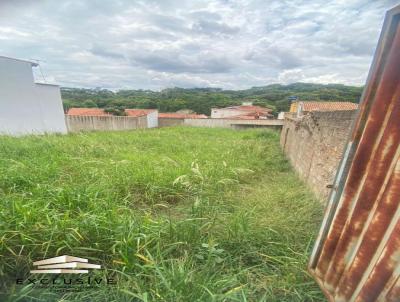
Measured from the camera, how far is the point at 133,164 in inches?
162

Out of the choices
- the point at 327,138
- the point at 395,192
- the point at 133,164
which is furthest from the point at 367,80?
the point at 133,164

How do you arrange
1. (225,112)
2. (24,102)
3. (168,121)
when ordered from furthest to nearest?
(225,112) < (168,121) < (24,102)

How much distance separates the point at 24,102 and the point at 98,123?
4644 millimetres

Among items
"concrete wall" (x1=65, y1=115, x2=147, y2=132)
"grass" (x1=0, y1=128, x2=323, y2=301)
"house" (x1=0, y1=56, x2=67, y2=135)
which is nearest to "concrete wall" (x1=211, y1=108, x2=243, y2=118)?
"concrete wall" (x1=65, y1=115, x2=147, y2=132)

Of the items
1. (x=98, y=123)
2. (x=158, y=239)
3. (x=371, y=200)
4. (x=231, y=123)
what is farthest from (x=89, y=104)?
(x=371, y=200)

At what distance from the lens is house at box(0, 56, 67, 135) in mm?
8500

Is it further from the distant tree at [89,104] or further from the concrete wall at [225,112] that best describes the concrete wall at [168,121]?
the concrete wall at [225,112]

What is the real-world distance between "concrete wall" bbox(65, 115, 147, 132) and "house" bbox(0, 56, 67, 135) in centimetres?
168

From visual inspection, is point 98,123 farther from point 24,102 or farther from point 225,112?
point 225,112

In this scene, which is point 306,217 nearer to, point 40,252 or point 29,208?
point 40,252

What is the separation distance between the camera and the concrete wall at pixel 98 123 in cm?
1238

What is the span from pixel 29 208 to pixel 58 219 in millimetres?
387

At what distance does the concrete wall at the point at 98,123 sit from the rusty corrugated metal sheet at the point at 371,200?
44.9 ft

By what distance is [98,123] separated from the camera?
44.9ft
